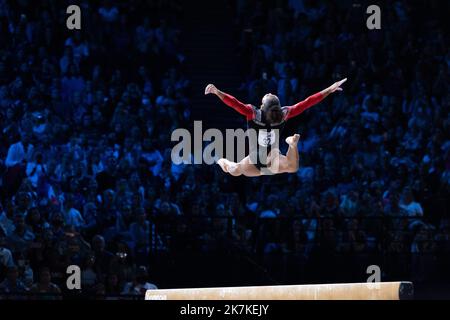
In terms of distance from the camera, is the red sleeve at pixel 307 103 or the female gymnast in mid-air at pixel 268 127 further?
the red sleeve at pixel 307 103

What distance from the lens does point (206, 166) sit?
14039mm

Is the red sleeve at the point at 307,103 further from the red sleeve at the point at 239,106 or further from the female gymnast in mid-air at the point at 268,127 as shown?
the red sleeve at the point at 239,106

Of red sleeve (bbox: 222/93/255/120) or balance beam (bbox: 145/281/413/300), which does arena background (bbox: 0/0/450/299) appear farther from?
red sleeve (bbox: 222/93/255/120)

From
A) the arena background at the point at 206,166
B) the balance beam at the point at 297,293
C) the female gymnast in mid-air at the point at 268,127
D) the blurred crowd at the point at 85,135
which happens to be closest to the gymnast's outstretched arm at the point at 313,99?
the female gymnast in mid-air at the point at 268,127

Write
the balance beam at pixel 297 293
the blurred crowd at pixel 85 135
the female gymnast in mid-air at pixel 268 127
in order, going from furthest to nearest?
the blurred crowd at pixel 85 135, the female gymnast in mid-air at pixel 268 127, the balance beam at pixel 297 293

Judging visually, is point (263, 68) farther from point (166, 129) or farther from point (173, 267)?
point (173, 267)

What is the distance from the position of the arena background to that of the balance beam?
221 centimetres

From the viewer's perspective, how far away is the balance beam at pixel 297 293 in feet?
25.7

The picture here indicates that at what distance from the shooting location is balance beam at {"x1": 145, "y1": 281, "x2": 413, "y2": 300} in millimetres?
7841

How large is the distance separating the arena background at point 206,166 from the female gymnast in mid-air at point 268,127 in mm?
1927

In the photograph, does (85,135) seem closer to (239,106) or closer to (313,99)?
(239,106)

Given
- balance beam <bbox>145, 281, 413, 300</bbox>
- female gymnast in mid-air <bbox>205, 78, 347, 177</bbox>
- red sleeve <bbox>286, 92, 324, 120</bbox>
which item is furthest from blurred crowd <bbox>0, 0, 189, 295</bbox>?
red sleeve <bbox>286, 92, 324, 120</bbox>
